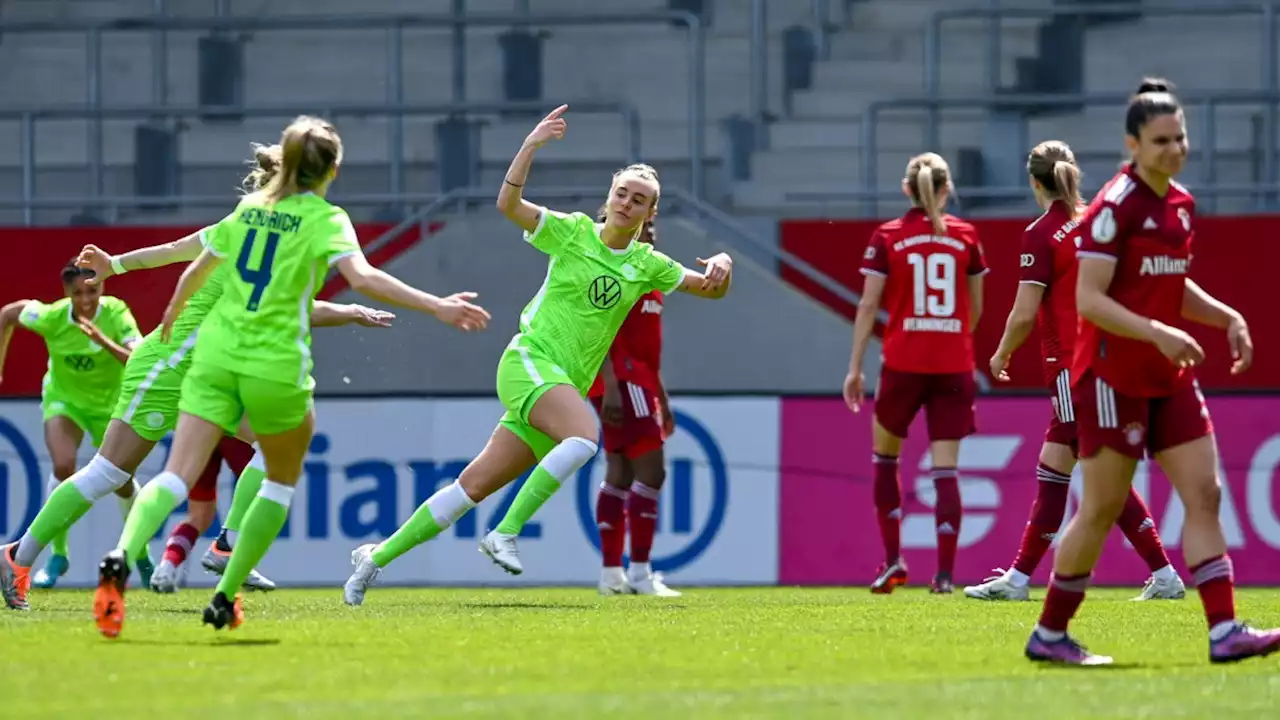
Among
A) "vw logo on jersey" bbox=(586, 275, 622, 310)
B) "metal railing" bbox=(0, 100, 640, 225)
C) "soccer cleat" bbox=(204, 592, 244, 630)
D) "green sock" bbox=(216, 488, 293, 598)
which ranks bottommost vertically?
"soccer cleat" bbox=(204, 592, 244, 630)

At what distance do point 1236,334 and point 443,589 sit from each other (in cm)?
803

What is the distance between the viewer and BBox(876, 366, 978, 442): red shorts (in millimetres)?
12281

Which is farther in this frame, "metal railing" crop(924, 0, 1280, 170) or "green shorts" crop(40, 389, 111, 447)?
"metal railing" crop(924, 0, 1280, 170)

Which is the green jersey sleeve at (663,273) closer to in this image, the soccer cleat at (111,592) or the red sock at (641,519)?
the red sock at (641,519)

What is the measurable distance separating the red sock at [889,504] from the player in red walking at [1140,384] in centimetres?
491

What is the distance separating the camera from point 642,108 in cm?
2011

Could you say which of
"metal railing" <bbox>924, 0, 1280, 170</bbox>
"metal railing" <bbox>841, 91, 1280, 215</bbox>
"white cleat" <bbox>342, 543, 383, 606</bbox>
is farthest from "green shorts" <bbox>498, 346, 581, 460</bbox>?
"metal railing" <bbox>924, 0, 1280, 170</bbox>

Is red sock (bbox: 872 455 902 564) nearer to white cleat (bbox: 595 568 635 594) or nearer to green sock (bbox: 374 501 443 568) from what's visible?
white cleat (bbox: 595 568 635 594)

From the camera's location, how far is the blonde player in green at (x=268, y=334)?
7895 mm

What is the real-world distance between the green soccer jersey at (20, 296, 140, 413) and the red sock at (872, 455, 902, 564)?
15.5 feet

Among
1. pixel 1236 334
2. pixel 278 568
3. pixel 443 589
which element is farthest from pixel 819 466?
pixel 1236 334

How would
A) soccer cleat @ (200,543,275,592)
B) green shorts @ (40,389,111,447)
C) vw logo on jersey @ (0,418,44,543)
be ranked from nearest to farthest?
soccer cleat @ (200,543,275,592), green shorts @ (40,389,111,447), vw logo on jersey @ (0,418,44,543)

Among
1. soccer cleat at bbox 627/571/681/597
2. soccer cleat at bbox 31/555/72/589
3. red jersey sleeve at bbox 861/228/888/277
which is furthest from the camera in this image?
soccer cleat at bbox 31/555/72/589

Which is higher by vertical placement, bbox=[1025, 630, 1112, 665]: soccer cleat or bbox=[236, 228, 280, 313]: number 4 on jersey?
bbox=[236, 228, 280, 313]: number 4 on jersey
